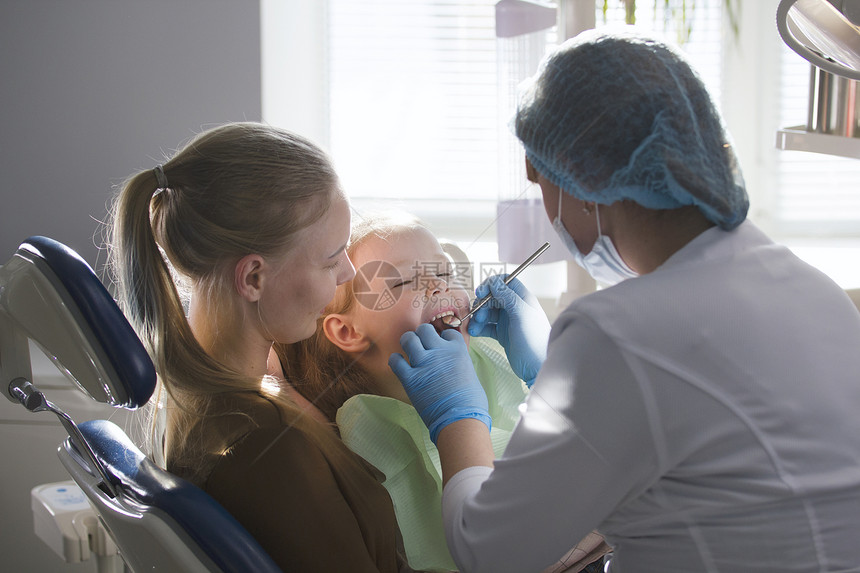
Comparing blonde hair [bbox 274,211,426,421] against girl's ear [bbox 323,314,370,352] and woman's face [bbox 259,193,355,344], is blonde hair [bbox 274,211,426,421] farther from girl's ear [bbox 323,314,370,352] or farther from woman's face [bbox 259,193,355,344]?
woman's face [bbox 259,193,355,344]

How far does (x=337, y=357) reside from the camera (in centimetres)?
139

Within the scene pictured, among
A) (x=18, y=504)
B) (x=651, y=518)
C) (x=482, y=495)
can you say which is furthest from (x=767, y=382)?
(x=18, y=504)

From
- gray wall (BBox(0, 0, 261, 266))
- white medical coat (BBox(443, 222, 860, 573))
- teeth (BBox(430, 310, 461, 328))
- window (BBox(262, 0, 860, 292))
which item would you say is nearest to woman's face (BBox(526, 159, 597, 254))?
white medical coat (BBox(443, 222, 860, 573))

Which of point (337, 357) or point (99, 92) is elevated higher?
point (99, 92)

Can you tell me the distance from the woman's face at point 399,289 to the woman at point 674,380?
1.63ft

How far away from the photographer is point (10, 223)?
2270mm

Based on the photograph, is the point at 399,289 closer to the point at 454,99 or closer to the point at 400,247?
the point at 400,247

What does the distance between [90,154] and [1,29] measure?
0.42 metres

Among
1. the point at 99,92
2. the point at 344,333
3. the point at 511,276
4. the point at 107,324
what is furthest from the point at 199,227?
the point at 99,92

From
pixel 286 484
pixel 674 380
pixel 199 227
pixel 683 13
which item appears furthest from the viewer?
pixel 683 13

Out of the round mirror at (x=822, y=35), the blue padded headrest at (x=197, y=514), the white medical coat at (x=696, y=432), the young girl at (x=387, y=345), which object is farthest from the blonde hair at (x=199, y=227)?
the round mirror at (x=822, y=35)

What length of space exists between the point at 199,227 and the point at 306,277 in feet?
0.57

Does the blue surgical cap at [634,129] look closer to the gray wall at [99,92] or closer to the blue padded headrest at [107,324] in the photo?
the blue padded headrest at [107,324]

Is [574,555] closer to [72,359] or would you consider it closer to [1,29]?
[72,359]
